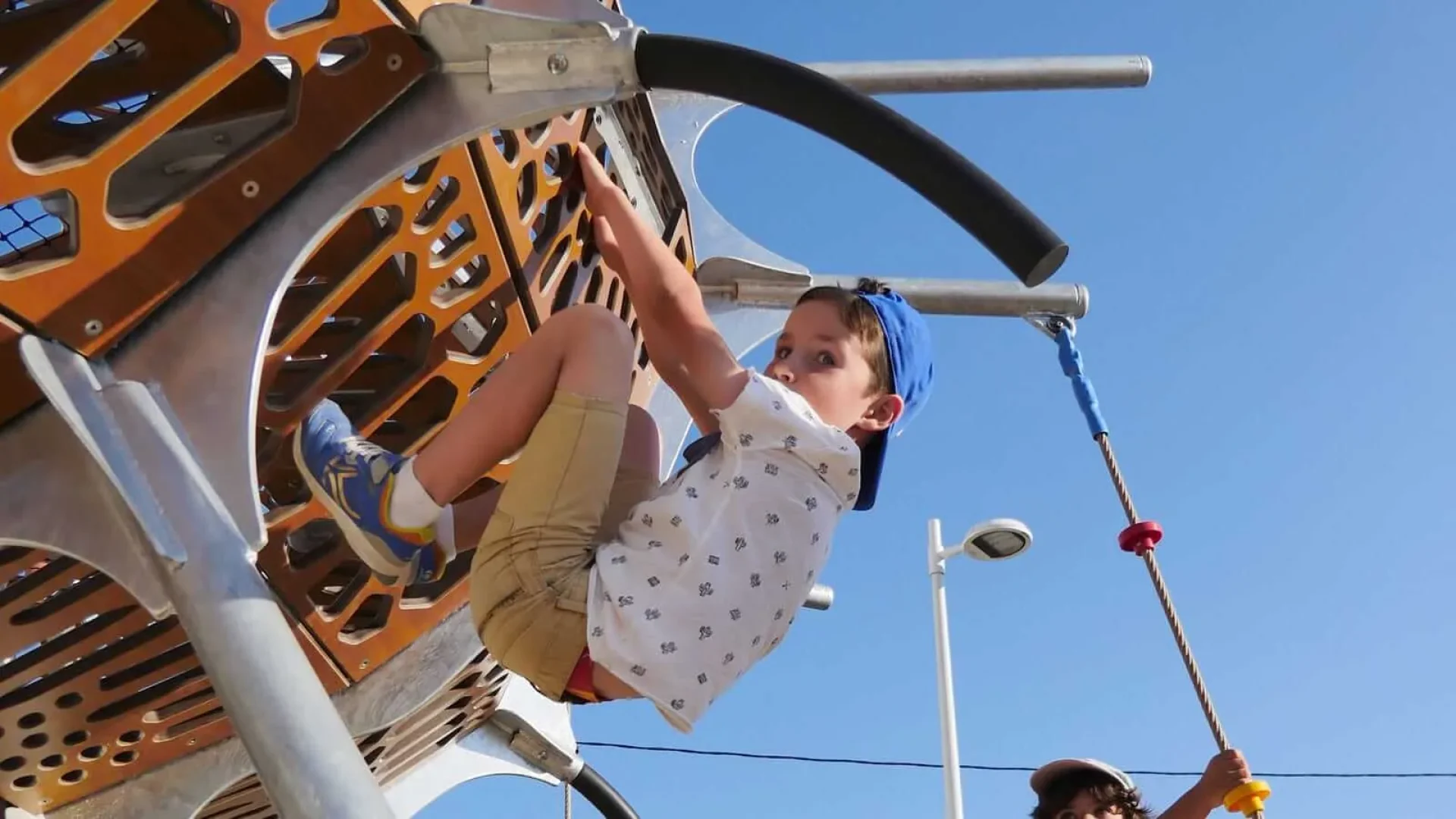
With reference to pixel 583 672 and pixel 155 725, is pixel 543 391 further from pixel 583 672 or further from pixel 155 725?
pixel 155 725

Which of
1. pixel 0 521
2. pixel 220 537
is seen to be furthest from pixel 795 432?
pixel 0 521

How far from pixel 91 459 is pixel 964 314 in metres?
2.80

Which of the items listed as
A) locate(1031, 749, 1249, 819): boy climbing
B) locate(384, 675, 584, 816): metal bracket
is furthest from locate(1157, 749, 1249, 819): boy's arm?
locate(384, 675, 584, 816): metal bracket

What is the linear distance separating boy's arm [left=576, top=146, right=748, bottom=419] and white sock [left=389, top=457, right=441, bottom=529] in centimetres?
46

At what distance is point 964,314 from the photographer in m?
4.74

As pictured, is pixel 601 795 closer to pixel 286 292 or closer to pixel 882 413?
pixel 286 292

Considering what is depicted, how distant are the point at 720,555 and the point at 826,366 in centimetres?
40

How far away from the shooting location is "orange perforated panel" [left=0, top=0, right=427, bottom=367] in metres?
2.43

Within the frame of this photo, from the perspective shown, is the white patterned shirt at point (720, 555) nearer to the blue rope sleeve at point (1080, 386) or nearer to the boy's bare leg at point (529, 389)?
the boy's bare leg at point (529, 389)

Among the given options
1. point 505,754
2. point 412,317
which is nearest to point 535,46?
point 412,317

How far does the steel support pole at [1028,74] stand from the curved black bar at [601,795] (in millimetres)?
3036

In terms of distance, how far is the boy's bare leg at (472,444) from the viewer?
2.40m

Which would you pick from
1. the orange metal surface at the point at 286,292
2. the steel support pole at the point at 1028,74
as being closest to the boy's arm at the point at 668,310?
the orange metal surface at the point at 286,292

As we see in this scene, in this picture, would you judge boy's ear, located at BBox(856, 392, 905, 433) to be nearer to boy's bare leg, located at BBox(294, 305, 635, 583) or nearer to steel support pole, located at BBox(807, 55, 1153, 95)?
boy's bare leg, located at BBox(294, 305, 635, 583)
